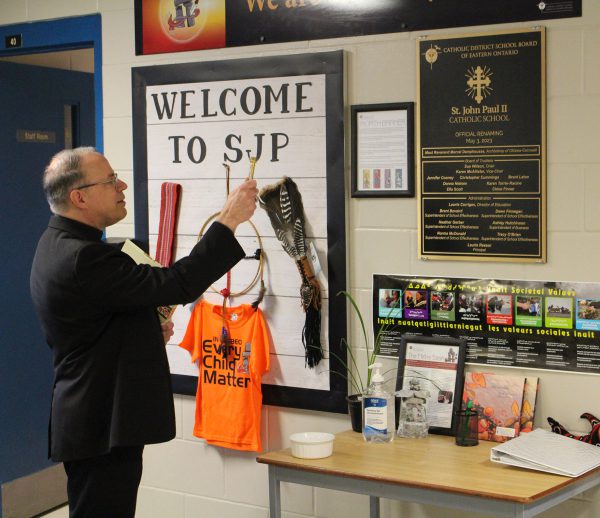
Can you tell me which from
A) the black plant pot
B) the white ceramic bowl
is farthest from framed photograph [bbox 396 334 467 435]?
the white ceramic bowl

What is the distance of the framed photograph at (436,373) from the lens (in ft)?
9.53

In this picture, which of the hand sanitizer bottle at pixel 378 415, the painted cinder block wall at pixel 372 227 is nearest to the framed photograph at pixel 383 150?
the painted cinder block wall at pixel 372 227

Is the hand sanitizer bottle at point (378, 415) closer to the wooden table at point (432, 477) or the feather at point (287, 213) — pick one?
the wooden table at point (432, 477)

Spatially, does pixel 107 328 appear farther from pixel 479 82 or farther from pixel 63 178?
pixel 479 82

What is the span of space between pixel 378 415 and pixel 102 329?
89cm

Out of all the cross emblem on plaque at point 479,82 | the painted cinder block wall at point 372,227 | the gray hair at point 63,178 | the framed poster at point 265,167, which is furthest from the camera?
the framed poster at point 265,167

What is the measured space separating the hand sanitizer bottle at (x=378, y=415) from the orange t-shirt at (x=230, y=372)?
21.2 inches

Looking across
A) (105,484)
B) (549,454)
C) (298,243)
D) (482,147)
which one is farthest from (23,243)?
(549,454)

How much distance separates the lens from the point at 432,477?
248 centimetres

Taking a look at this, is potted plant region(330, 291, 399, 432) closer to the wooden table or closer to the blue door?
the wooden table

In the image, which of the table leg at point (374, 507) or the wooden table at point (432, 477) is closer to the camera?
the wooden table at point (432, 477)

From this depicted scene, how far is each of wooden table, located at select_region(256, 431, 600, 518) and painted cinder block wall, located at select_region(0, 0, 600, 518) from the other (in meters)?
0.34

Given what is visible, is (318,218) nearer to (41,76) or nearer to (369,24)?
(369,24)

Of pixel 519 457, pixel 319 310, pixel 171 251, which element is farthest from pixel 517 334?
pixel 171 251
